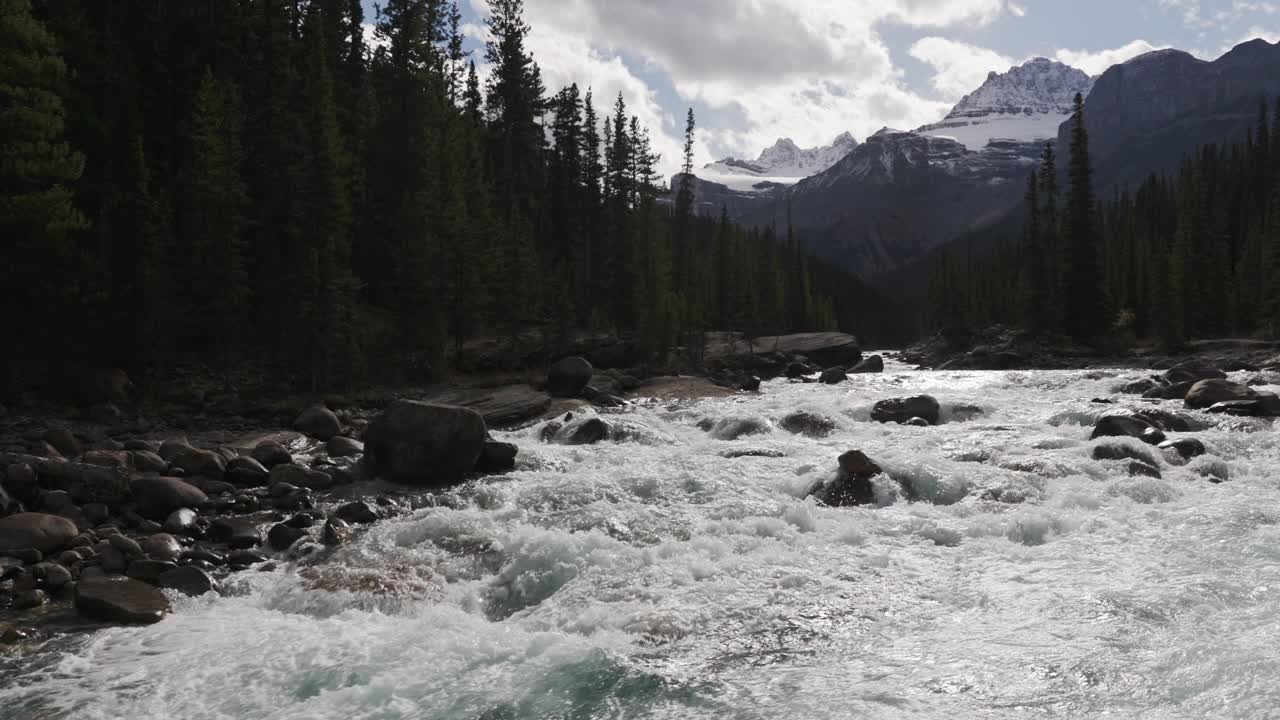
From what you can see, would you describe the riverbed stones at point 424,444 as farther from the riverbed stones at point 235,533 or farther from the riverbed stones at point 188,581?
the riverbed stones at point 188,581

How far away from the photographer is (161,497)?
1241 cm

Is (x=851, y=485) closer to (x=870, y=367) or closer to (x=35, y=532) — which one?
(x=35, y=532)

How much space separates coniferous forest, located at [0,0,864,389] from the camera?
1981 cm

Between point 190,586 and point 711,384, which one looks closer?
point 190,586

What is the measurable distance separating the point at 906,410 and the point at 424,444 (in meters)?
13.9

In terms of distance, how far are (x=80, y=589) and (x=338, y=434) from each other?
1152 centimetres

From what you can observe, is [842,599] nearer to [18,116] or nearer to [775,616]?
[775,616]

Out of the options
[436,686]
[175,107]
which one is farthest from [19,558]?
[175,107]

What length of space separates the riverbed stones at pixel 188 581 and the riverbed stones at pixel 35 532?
2.10m

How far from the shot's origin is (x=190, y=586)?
9.47 metres

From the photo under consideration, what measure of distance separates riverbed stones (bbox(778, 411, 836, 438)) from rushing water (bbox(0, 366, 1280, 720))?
5420 millimetres

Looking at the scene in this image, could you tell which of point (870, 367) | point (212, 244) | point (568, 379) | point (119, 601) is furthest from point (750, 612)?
point (870, 367)

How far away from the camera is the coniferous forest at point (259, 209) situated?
65.0 feet

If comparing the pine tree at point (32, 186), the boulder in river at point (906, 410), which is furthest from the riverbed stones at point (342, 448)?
the boulder in river at point (906, 410)
